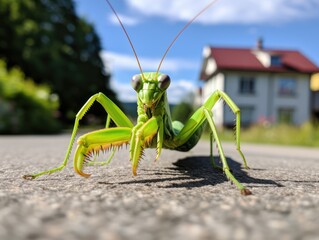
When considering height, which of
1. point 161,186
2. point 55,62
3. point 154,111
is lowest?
point 161,186

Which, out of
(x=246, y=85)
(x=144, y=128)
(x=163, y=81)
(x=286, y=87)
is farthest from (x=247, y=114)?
(x=144, y=128)

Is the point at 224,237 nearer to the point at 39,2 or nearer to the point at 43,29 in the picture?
the point at 43,29

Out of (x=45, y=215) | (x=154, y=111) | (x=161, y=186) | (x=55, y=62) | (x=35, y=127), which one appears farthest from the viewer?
(x=55, y=62)

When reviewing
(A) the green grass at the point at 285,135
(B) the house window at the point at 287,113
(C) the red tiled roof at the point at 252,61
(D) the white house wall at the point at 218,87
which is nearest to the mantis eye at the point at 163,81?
(A) the green grass at the point at 285,135

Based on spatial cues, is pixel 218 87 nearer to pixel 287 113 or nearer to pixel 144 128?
pixel 287 113

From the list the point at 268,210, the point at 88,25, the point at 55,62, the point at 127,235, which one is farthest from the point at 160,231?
the point at 88,25

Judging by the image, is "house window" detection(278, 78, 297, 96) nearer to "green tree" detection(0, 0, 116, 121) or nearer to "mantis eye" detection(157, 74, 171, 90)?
"green tree" detection(0, 0, 116, 121)

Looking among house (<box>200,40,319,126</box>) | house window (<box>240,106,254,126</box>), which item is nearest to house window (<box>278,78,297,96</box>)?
house (<box>200,40,319,126</box>)
